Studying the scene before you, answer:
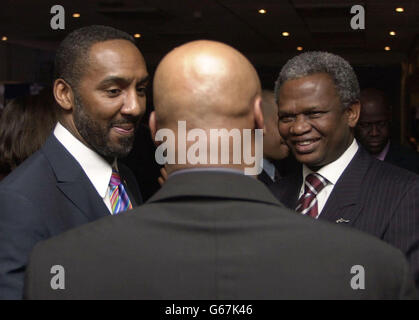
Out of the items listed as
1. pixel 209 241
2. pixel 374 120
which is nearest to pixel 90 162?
pixel 209 241

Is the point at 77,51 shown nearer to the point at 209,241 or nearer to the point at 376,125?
the point at 209,241

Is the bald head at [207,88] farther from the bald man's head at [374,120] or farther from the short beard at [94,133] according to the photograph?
the bald man's head at [374,120]

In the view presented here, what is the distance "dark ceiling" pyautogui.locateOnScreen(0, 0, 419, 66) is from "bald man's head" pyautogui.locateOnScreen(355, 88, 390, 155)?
10.3 feet

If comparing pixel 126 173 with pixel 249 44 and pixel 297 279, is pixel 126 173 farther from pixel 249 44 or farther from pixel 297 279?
pixel 249 44

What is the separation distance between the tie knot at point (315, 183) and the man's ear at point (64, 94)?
2.83 ft

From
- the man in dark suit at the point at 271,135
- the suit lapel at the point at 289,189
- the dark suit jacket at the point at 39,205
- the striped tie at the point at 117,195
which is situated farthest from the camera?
the man in dark suit at the point at 271,135

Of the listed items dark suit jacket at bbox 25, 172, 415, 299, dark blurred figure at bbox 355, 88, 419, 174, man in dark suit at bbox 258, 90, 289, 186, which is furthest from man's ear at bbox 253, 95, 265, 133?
dark blurred figure at bbox 355, 88, 419, 174

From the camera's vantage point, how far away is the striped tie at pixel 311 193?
210cm

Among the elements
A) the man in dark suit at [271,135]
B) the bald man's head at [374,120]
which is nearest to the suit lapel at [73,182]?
the man in dark suit at [271,135]

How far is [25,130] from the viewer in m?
2.32

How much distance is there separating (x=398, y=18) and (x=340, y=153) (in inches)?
253

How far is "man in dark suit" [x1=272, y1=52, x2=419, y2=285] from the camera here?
1.96 metres

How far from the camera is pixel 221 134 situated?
1106 millimetres

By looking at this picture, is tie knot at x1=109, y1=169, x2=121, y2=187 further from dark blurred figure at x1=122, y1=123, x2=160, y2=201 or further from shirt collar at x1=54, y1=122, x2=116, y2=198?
dark blurred figure at x1=122, y1=123, x2=160, y2=201
